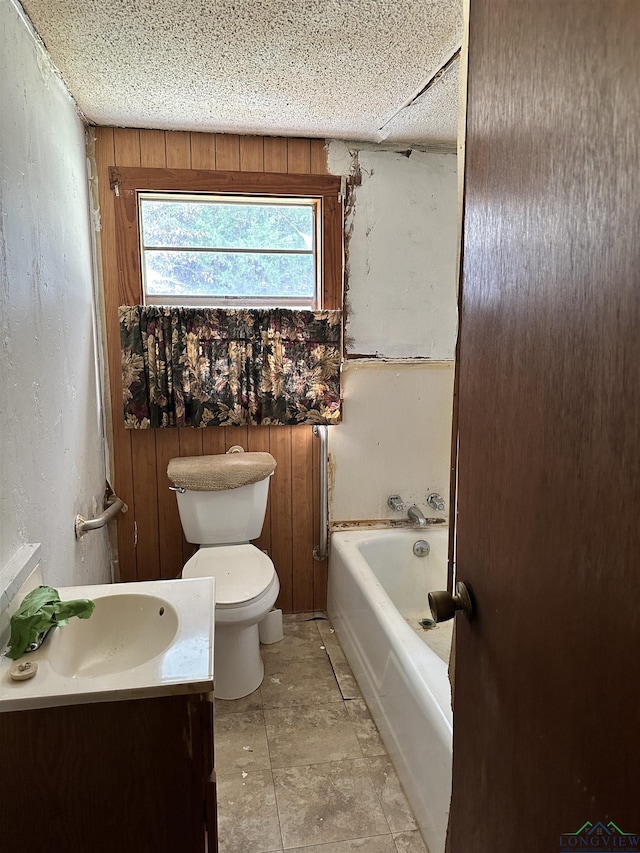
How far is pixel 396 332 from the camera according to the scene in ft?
9.14

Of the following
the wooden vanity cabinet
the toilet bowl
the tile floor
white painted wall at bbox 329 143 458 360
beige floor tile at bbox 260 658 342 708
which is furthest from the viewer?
white painted wall at bbox 329 143 458 360

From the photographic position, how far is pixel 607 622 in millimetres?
529

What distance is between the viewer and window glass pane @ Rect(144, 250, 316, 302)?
8.58ft

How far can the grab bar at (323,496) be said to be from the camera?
2.82 meters

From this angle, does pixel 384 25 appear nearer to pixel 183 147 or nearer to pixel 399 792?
pixel 183 147

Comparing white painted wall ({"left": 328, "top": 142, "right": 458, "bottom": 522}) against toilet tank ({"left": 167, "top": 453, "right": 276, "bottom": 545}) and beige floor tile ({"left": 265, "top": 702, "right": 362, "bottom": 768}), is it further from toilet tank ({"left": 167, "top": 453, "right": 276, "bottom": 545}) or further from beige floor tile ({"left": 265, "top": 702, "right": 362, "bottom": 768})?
beige floor tile ({"left": 265, "top": 702, "right": 362, "bottom": 768})

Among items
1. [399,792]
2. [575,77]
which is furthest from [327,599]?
[575,77]

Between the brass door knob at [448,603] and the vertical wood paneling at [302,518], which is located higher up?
the brass door knob at [448,603]

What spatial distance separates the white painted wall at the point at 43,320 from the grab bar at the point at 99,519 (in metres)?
0.05

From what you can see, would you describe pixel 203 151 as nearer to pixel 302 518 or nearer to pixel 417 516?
pixel 302 518

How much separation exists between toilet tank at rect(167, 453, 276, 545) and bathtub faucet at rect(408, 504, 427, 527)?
2.40 ft

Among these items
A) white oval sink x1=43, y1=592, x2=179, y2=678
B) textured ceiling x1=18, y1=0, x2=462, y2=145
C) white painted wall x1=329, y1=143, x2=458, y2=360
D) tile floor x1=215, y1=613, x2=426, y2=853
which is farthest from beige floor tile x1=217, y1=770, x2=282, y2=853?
textured ceiling x1=18, y1=0, x2=462, y2=145

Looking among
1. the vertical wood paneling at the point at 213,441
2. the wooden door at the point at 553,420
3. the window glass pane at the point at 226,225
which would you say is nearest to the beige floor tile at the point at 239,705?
the vertical wood paneling at the point at 213,441

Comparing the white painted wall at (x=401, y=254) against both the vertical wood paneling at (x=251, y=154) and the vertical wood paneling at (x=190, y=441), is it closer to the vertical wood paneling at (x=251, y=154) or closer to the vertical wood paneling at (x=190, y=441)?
the vertical wood paneling at (x=251, y=154)
